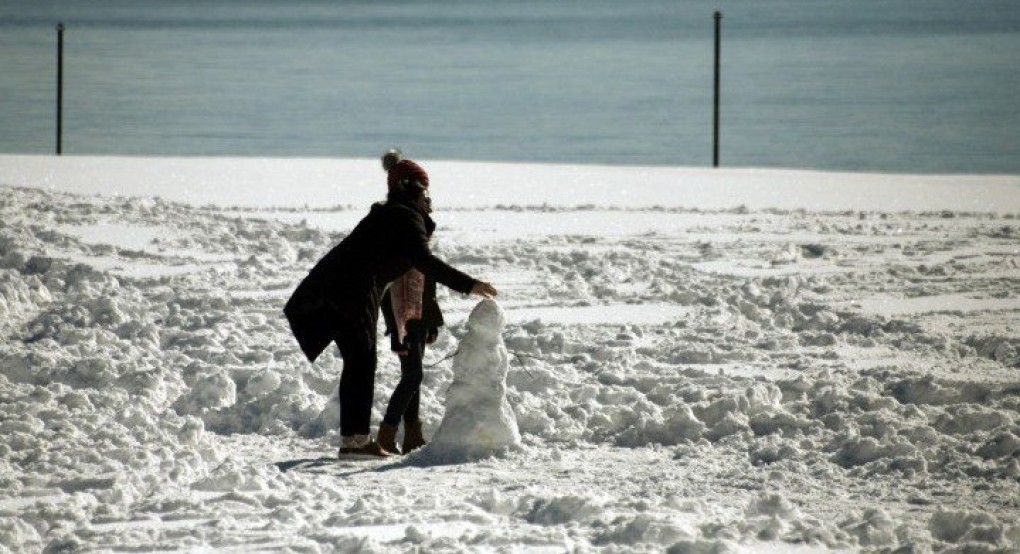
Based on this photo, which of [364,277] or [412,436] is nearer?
[364,277]

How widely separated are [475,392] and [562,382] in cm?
152

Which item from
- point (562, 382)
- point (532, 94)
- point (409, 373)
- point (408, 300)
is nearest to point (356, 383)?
point (409, 373)

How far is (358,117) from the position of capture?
39.3 metres

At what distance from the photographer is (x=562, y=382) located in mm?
9766

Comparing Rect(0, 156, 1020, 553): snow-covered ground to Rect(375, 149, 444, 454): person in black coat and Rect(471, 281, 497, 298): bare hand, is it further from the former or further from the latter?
Rect(471, 281, 497, 298): bare hand

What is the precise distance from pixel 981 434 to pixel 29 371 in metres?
5.00

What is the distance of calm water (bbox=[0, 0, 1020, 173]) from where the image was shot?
32.7 m

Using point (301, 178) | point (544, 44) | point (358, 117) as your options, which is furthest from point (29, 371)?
point (544, 44)

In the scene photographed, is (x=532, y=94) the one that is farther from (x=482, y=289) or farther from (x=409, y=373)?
(x=482, y=289)

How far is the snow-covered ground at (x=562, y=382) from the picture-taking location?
23.0 feet

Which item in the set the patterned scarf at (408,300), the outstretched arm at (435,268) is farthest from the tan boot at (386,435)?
the outstretched arm at (435,268)

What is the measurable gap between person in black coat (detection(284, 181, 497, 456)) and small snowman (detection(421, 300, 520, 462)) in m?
0.33

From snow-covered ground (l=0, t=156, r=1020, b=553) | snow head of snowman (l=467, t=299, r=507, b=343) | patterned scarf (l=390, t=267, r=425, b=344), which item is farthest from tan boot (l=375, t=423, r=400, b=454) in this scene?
snow head of snowman (l=467, t=299, r=507, b=343)

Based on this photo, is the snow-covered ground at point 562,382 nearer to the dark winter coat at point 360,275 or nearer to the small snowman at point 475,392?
the small snowman at point 475,392
